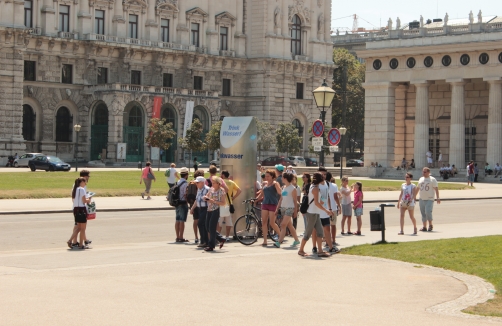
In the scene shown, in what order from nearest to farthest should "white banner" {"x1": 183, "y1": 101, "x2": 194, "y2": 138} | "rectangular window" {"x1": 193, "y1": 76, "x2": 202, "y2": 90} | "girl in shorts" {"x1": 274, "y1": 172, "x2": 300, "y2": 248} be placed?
"girl in shorts" {"x1": 274, "y1": 172, "x2": 300, "y2": 248}, "white banner" {"x1": 183, "y1": 101, "x2": 194, "y2": 138}, "rectangular window" {"x1": 193, "y1": 76, "x2": 202, "y2": 90}

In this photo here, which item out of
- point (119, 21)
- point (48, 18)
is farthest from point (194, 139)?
point (48, 18)

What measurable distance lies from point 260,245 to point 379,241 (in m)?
3.15

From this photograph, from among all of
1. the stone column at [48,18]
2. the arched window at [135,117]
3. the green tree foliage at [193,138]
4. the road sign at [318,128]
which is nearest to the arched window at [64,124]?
the arched window at [135,117]

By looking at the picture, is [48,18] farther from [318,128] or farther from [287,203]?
[287,203]

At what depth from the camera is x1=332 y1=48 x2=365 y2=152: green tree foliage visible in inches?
4916

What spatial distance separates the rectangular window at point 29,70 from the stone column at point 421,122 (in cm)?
3395

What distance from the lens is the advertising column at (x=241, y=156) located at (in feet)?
90.6

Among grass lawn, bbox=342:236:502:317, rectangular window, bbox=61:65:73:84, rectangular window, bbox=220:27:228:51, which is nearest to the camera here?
grass lawn, bbox=342:236:502:317

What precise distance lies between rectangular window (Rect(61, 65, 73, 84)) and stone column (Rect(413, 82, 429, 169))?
106 feet

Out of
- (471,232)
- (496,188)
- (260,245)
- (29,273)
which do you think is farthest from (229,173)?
(496,188)

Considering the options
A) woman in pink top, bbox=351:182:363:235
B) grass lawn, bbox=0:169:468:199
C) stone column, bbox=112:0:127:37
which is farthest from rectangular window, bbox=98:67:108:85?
woman in pink top, bbox=351:182:363:235

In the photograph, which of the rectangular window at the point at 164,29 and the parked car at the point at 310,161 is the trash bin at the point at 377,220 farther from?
the rectangular window at the point at 164,29

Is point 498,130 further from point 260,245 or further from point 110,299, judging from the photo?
point 110,299

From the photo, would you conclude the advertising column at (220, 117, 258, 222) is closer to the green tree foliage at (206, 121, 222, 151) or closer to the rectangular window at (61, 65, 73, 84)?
the green tree foliage at (206, 121, 222, 151)
